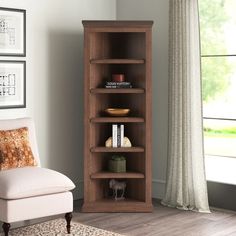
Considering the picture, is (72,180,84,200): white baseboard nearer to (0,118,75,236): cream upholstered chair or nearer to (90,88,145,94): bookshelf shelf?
(90,88,145,94): bookshelf shelf

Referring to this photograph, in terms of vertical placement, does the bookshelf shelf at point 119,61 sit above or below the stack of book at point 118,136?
above

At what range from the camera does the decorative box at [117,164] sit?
5363 mm

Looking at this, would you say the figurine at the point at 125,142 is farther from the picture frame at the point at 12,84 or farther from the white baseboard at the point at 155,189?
the picture frame at the point at 12,84

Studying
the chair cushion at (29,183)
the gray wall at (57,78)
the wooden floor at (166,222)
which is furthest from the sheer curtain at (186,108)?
the chair cushion at (29,183)

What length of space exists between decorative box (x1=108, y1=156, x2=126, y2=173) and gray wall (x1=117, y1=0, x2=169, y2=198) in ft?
1.87

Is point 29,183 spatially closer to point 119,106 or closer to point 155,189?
point 119,106

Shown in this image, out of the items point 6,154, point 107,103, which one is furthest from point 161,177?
point 6,154

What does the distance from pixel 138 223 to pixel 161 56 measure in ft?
6.01

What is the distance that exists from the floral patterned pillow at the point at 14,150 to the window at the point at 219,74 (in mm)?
1884

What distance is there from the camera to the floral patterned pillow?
450 centimetres

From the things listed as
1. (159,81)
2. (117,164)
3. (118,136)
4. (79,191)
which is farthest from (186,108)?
(79,191)

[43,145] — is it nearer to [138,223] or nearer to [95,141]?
→ [95,141]

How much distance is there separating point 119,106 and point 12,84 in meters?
1.18

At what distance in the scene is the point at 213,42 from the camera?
543cm
